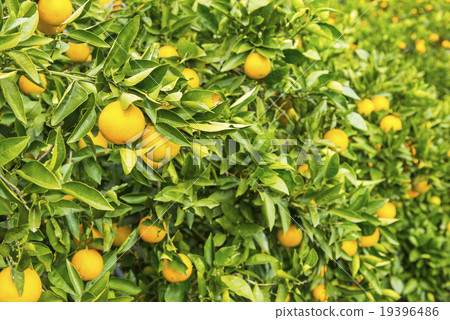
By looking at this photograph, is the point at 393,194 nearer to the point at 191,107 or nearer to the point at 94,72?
the point at 191,107

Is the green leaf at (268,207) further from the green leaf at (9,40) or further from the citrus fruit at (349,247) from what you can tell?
the green leaf at (9,40)

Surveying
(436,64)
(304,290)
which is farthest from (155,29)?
(436,64)

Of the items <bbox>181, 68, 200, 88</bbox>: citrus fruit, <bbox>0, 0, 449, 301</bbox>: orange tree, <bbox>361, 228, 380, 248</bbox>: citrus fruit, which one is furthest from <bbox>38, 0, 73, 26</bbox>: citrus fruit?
<bbox>361, 228, 380, 248</bbox>: citrus fruit

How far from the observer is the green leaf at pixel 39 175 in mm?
928

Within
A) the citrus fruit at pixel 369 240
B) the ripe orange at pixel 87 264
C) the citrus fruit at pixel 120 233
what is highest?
the ripe orange at pixel 87 264

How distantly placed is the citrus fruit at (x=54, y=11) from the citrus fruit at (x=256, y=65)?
0.58m

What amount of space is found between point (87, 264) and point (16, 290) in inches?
9.4

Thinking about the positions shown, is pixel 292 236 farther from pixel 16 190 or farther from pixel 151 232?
pixel 16 190

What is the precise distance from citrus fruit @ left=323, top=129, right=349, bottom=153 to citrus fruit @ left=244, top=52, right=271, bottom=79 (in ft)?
1.18

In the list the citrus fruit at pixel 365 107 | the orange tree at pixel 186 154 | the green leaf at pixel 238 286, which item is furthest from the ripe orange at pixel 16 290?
the citrus fruit at pixel 365 107

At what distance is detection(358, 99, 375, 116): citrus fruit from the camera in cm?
182

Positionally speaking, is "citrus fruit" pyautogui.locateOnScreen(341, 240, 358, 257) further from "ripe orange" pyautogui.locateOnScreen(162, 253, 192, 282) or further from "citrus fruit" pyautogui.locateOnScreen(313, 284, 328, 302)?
"ripe orange" pyautogui.locateOnScreen(162, 253, 192, 282)

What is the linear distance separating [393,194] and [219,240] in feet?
3.21

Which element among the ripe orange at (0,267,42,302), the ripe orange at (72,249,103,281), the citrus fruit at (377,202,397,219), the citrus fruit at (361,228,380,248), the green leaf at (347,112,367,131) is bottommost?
the citrus fruit at (377,202,397,219)
